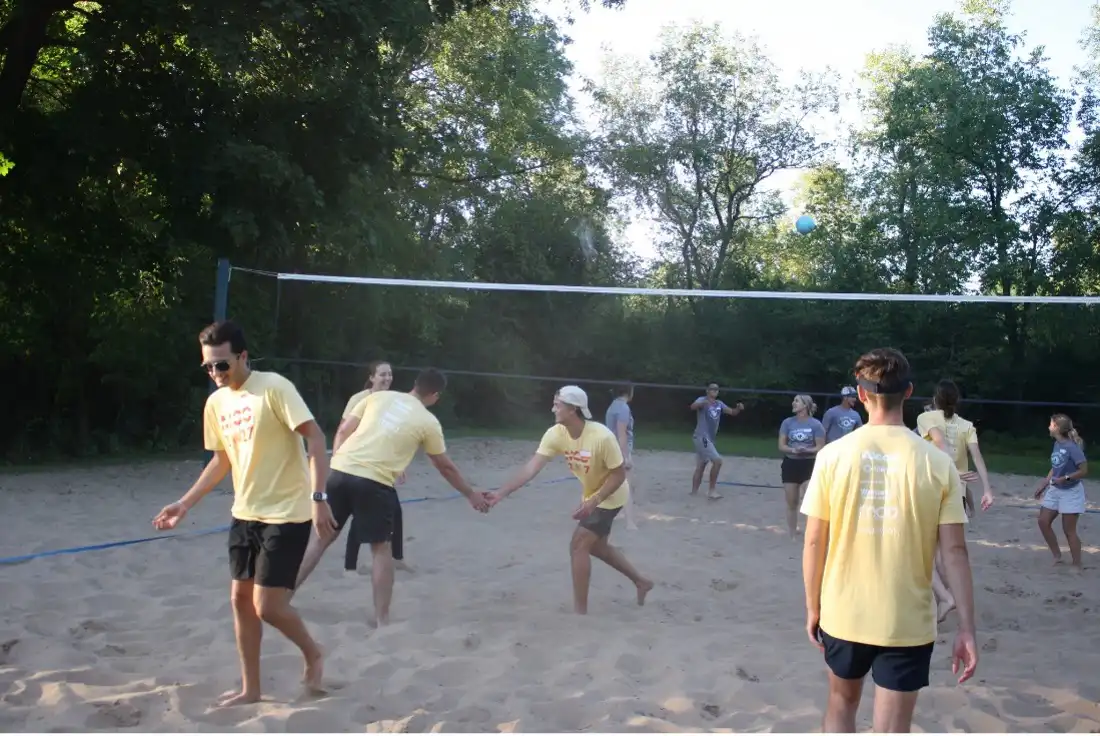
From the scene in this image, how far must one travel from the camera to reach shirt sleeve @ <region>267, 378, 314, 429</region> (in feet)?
12.7

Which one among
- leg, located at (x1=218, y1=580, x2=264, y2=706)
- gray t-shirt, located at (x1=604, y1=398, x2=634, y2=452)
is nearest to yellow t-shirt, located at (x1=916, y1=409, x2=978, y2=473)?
gray t-shirt, located at (x1=604, y1=398, x2=634, y2=452)

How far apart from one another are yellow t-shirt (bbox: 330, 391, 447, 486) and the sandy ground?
2.68 feet

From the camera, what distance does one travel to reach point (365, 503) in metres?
5.27

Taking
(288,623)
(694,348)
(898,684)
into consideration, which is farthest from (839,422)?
(694,348)

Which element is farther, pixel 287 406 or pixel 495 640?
pixel 495 640

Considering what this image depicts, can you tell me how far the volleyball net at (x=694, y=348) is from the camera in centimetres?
2097

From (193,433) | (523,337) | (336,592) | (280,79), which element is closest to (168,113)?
(280,79)

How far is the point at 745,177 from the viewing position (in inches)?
1234

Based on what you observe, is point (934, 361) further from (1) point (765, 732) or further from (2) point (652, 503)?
(1) point (765, 732)

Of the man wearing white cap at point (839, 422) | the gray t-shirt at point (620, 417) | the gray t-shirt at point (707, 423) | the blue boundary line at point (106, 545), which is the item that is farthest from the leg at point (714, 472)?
the blue boundary line at point (106, 545)

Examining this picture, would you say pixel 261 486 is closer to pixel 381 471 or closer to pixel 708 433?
pixel 381 471

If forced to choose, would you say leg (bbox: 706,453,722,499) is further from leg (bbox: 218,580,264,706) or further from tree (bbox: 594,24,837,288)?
tree (bbox: 594,24,837,288)

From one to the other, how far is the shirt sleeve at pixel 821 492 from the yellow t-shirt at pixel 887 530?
0.04 feet

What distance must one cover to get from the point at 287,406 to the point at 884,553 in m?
2.24
